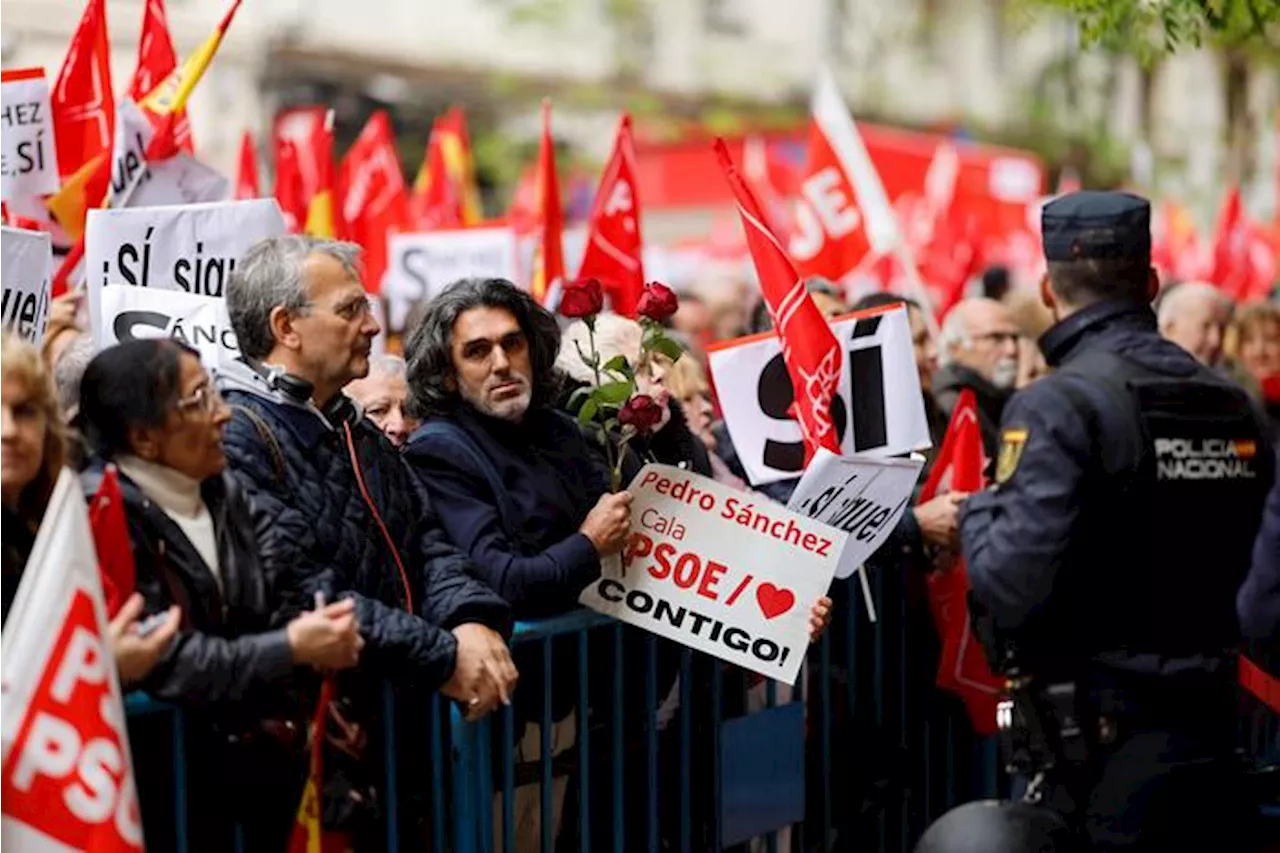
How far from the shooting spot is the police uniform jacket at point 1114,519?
533 centimetres

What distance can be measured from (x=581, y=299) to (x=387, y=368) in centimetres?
101

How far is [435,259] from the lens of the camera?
1166 centimetres

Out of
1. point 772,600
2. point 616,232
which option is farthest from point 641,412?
point 616,232

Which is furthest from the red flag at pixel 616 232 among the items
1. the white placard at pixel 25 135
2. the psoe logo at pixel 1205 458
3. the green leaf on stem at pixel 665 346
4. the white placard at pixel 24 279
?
the psoe logo at pixel 1205 458

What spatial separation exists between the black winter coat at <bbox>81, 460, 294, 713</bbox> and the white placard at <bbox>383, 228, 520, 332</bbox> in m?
6.63

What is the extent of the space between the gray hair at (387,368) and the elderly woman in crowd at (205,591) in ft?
6.51

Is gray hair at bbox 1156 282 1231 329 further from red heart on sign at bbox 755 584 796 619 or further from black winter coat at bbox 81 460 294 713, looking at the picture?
black winter coat at bbox 81 460 294 713

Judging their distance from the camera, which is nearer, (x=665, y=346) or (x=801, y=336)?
(x=665, y=346)

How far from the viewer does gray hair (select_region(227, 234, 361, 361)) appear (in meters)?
5.53

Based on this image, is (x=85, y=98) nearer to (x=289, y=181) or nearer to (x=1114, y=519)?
(x=289, y=181)

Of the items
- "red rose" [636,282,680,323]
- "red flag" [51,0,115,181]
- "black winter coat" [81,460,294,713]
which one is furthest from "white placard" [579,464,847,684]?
"red flag" [51,0,115,181]

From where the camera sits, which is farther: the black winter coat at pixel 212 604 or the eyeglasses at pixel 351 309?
the eyeglasses at pixel 351 309

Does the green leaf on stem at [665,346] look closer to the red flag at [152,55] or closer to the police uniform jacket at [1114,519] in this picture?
the police uniform jacket at [1114,519]

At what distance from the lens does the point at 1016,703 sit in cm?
555
